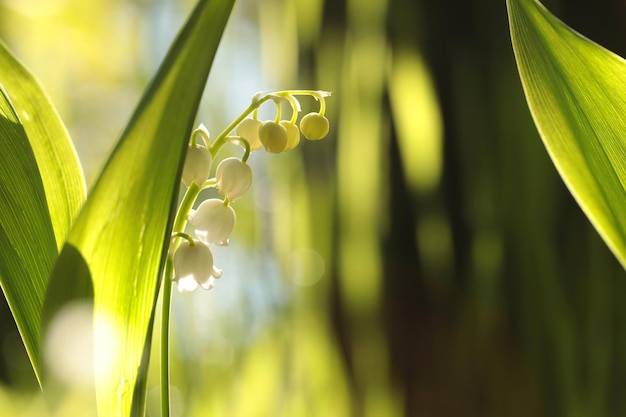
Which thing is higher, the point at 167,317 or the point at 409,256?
the point at 409,256

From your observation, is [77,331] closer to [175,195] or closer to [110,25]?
[175,195]

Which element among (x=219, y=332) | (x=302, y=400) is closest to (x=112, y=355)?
(x=302, y=400)

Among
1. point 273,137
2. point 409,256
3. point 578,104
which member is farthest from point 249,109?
point 409,256

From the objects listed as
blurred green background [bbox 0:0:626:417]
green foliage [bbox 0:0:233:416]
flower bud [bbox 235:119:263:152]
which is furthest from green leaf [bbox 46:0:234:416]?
blurred green background [bbox 0:0:626:417]

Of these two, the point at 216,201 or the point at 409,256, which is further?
the point at 409,256

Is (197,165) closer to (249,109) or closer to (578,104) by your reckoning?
(249,109)

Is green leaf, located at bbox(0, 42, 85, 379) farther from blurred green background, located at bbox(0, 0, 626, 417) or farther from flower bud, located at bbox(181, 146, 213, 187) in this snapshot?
blurred green background, located at bbox(0, 0, 626, 417)
